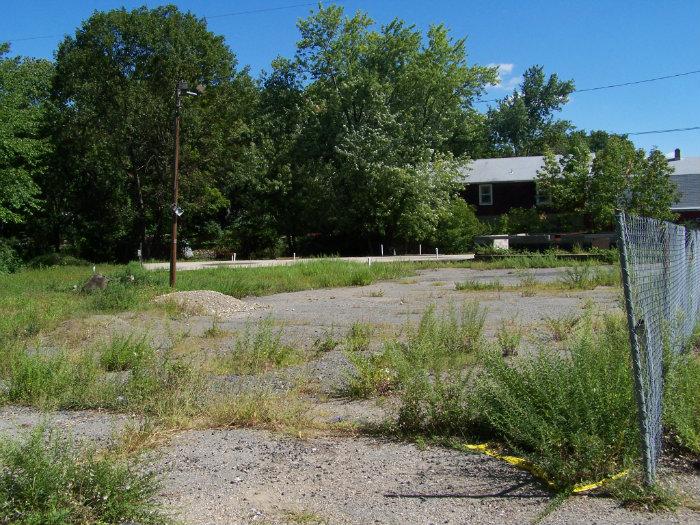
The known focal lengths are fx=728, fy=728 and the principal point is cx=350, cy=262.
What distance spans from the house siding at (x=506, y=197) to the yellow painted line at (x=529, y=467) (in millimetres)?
51816

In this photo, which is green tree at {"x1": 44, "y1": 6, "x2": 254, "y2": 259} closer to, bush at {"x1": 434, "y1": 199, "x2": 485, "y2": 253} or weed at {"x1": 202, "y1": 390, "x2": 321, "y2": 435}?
bush at {"x1": 434, "y1": 199, "x2": 485, "y2": 253}

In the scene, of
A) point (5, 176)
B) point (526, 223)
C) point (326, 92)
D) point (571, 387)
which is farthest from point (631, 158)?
point (571, 387)

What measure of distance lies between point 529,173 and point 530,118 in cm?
3711

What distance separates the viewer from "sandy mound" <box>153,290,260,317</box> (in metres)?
16.8

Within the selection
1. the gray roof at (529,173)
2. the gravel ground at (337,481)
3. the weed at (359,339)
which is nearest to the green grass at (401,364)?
the gravel ground at (337,481)

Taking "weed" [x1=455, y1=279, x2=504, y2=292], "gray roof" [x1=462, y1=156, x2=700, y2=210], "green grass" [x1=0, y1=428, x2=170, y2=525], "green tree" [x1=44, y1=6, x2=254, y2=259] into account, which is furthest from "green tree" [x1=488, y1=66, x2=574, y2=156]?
"green grass" [x1=0, y1=428, x2=170, y2=525]

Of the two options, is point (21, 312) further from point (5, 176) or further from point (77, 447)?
point (5, 176)

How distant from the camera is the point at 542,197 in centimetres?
5428

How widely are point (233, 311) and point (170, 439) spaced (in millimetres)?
11497

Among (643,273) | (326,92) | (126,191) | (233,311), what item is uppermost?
(326,92)

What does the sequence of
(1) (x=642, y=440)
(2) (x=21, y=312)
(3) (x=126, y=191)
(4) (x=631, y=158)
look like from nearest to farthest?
(1) (x=642, y=440), (2) (x=21, y=312), (4) (x=631, y=158), (3) (x=126, y=191)

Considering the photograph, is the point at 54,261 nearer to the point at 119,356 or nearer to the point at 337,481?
the point at 119,356

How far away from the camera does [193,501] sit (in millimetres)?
4676

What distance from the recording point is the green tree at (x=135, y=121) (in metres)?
42.8
